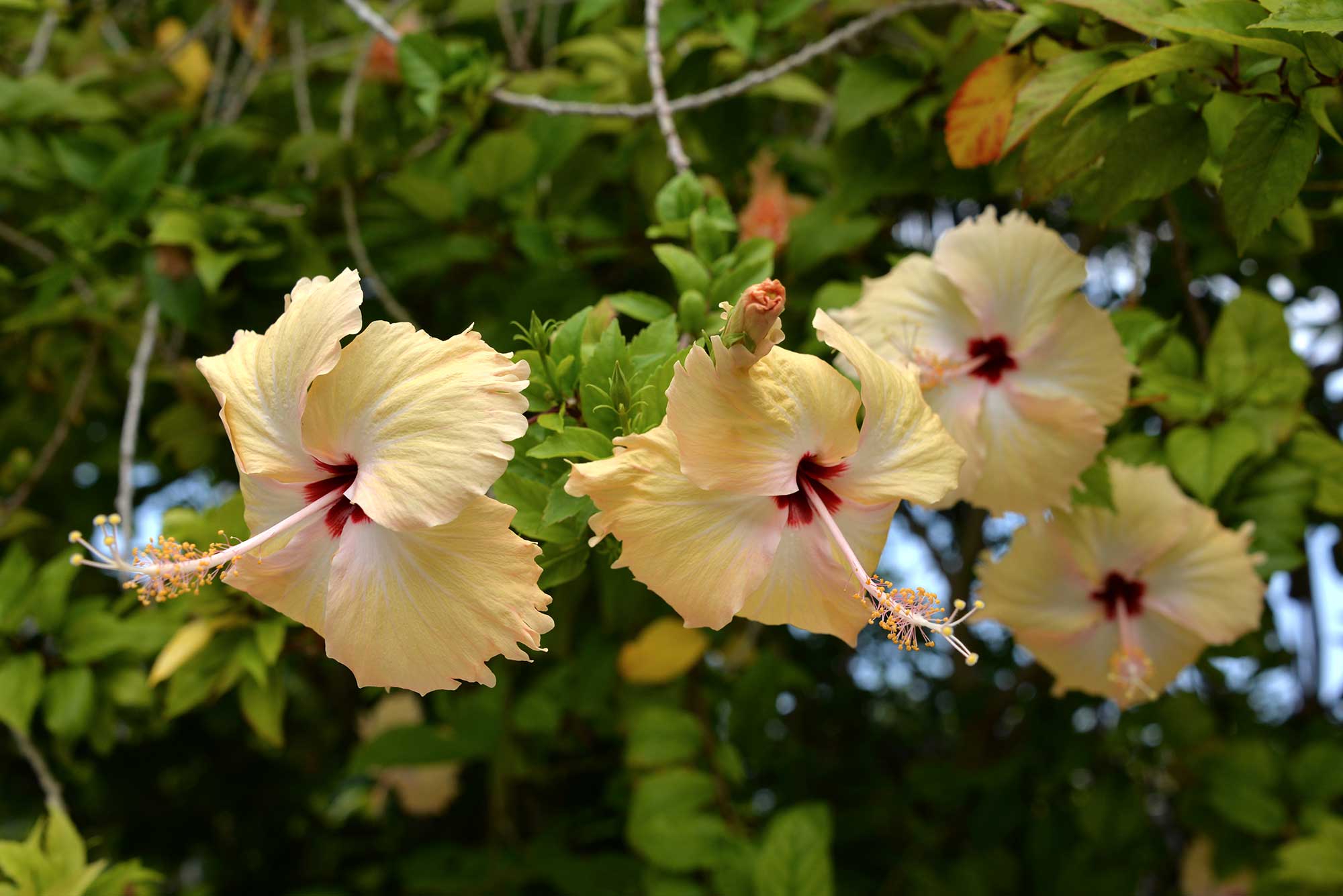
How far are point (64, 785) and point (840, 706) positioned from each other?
1.87 meters

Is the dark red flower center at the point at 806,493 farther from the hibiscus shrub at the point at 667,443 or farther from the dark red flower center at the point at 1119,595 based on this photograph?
the dark red flower center at the point at 1119,595

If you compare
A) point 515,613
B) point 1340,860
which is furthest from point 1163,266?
point 515,613

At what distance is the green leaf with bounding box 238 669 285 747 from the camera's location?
1352 millimetres

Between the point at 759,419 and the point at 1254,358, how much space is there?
3.34 ft

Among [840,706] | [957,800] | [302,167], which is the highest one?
[302,167]

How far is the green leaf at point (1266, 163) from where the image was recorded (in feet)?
3.27

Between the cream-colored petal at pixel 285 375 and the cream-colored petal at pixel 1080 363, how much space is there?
0.76m

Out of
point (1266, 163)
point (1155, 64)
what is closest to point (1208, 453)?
point (1266, 163)

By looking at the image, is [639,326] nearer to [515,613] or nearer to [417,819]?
[515,613]

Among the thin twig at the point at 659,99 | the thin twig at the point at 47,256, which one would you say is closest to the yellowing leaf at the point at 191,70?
the thin twig at the point at 47,256

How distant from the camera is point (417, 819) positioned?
98.7 inches

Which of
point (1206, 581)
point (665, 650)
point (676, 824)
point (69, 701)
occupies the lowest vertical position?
point (676, 824)

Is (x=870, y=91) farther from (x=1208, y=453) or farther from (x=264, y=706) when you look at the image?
(x=264, y=706)

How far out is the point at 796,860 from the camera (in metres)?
1.53
